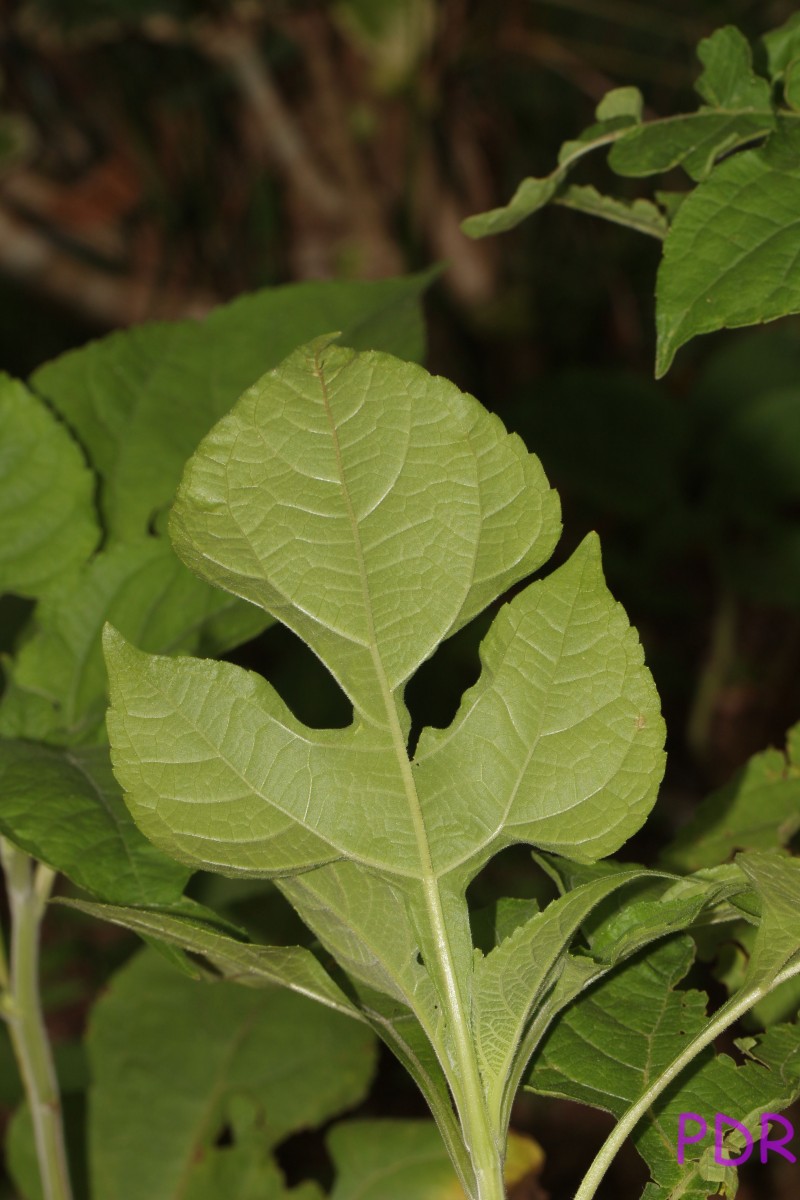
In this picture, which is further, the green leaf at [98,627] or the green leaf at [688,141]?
the green leaf at [98,627]

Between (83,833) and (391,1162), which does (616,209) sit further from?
(391,1162)

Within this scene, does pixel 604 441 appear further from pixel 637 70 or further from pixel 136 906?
pixel 136 906

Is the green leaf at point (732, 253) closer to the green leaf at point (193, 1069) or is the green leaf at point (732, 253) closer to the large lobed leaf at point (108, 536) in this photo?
the large lobed leaf at point (108, 536)

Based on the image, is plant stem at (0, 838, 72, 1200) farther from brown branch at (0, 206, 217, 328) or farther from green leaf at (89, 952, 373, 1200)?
brown branch at (0, 206, 217, 328)

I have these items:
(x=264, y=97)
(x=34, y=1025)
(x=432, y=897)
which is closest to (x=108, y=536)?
(x=34, y=1025)

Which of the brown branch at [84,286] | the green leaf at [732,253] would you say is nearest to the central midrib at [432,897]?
the green leaf at [732,253]

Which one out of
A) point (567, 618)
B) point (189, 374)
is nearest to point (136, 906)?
point (567, 618)
